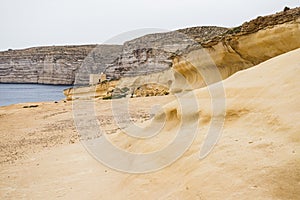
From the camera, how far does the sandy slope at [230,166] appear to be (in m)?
2.35

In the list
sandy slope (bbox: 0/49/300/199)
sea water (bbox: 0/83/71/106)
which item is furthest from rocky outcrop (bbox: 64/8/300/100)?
sea water (bbox: 0/83/71/106)

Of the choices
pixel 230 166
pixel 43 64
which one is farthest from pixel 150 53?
pixel 43 64

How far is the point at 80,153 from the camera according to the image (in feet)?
21.7

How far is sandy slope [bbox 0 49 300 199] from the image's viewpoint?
235 cm

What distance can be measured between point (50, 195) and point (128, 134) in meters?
2.11

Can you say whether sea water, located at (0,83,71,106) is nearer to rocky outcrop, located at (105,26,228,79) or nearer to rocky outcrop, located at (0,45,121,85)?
rocky outcrop, located at (0,45,121,85)

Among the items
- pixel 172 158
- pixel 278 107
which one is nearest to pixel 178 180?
pixel 172 158

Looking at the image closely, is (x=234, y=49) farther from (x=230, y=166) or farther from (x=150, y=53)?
(x=150, y=53)

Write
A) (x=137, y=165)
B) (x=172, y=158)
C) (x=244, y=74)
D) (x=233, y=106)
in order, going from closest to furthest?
(x=172, y=158)
(x=233, y=106)
(x=137, y=165)
(x=244, y=74)

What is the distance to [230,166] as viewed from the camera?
2633mm

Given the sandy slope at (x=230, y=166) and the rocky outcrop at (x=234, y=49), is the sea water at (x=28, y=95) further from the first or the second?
the sandy slope at (x=230, y=166)

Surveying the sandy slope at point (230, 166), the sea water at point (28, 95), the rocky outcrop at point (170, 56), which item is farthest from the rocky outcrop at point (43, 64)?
the sandy slope at point (230, 166)

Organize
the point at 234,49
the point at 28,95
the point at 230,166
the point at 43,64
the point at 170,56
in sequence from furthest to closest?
the point at 43,64 < the point at 28,95 < the point at 170,56 < the point at 234,49 < the point at 230,166

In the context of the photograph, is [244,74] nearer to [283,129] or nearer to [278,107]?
[278,107]
